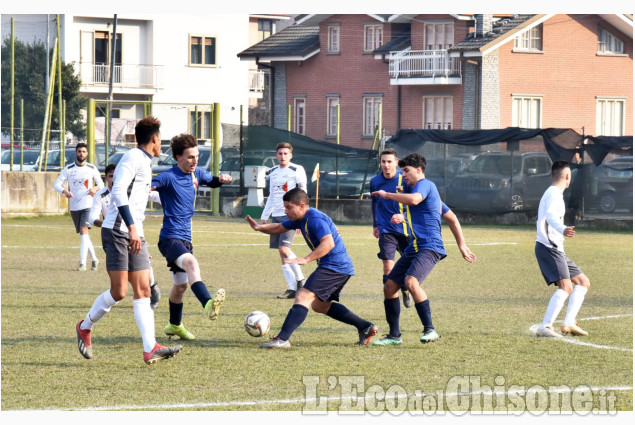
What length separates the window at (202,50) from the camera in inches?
1857

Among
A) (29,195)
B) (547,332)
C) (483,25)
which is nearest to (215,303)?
(547,332)

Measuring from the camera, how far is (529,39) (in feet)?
136

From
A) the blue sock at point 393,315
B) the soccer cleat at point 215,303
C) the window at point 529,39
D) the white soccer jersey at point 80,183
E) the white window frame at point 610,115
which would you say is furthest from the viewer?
the white window frame at point 610,115

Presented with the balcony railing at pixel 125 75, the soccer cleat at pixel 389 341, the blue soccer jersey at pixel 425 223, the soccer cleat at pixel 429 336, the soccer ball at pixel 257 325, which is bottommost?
the soccer cleat at pixel 389 341

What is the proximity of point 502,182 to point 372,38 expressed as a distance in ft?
66.7

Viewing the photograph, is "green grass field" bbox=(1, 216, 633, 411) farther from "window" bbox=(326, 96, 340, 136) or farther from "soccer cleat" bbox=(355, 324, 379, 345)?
"window" bbox=(326, 96, 340, 136)

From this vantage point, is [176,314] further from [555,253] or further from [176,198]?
[555,253]

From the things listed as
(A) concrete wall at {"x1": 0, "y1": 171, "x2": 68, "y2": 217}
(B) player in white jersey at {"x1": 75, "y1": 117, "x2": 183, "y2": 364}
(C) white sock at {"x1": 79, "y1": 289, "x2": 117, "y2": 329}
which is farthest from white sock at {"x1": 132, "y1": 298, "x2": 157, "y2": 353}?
(A) concrete wall at {"x1": 0, "y1": 171, "x2": 68, "y2": 217}

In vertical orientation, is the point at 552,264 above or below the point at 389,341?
above

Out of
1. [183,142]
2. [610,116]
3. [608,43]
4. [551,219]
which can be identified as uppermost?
[608,43]

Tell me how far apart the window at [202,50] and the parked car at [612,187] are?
1032 inches

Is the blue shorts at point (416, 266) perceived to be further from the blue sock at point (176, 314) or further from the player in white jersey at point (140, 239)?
the player in white jersey at point (140, 239)

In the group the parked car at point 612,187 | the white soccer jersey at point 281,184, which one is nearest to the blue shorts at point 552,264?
the white soccer jersey at point 281,184

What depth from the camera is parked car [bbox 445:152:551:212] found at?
84.2 feet
